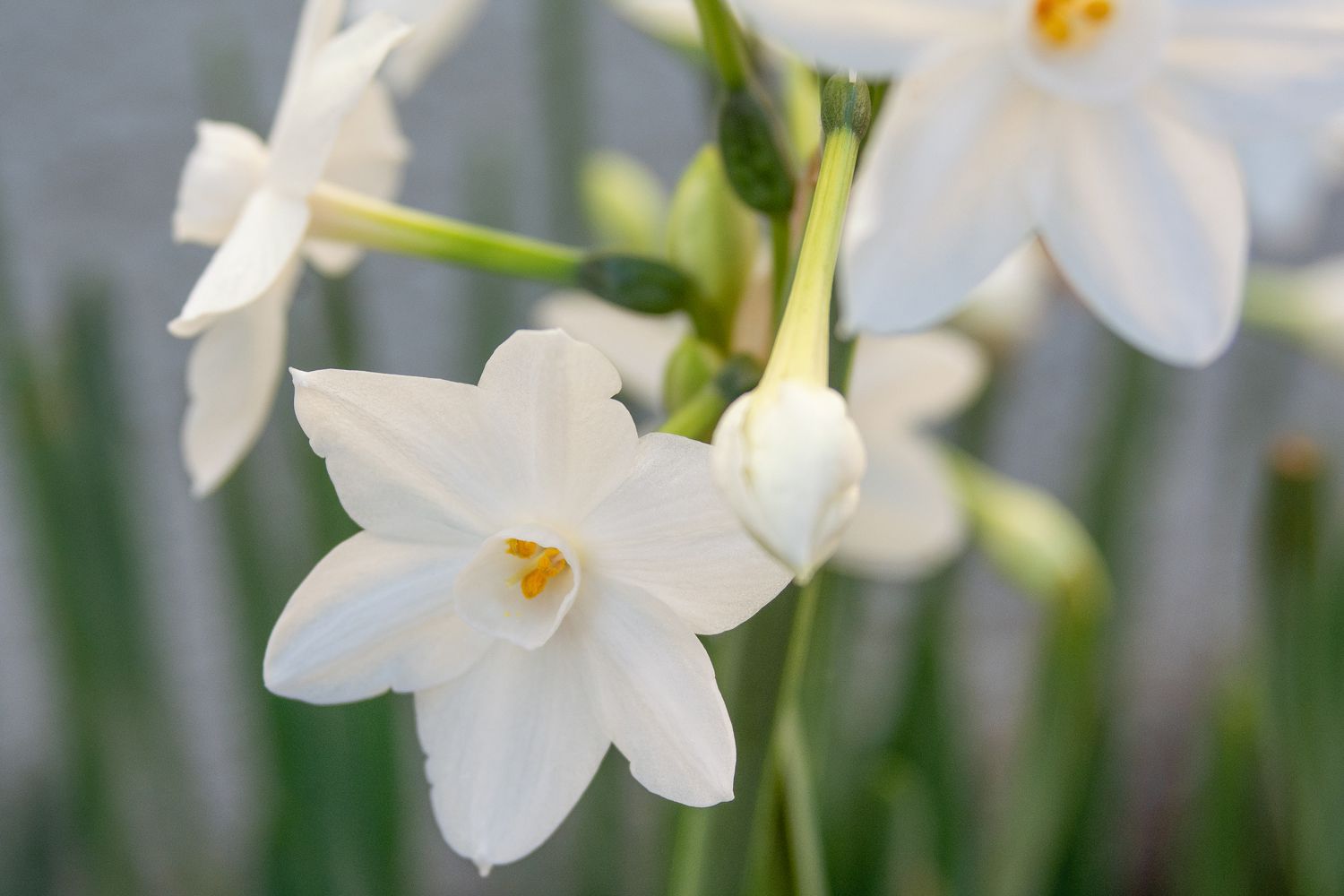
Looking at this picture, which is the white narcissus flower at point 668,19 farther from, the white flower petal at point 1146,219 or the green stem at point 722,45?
the white flower petal at point 1146,219

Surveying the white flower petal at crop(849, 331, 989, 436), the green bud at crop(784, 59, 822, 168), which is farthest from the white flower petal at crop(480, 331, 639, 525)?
the white flower petal at crop(849, 331, 989, 436)

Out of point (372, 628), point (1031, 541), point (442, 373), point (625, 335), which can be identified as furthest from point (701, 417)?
point (442, 373)

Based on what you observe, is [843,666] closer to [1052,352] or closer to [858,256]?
[858,256]

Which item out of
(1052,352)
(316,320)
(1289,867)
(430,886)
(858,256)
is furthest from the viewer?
(1052,352)

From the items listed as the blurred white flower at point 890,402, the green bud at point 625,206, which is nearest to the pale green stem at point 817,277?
the blurred white flower at point 890,402

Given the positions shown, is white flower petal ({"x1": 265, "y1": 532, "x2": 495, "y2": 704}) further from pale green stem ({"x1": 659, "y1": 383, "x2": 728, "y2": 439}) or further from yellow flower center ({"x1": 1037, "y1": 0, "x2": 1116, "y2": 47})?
yellow flower center ({"x1": 1037, "y1": 0, "x2": 1116, "y2": 47})

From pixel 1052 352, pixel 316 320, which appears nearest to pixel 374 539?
pixel 316 320

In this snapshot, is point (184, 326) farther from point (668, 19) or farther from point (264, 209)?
point (668, 19)
